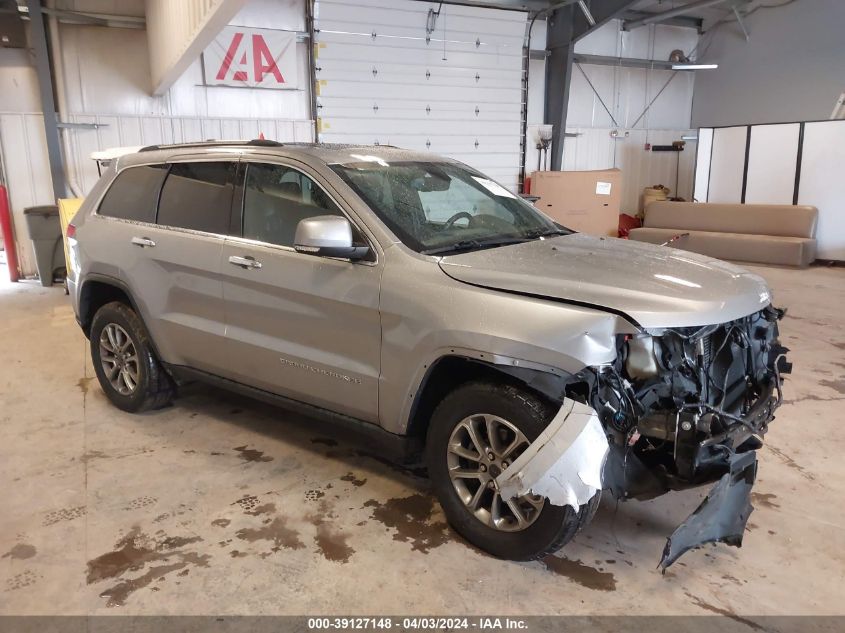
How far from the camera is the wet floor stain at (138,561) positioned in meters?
2.56

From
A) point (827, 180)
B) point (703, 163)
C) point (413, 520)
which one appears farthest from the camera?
point (703, 163)

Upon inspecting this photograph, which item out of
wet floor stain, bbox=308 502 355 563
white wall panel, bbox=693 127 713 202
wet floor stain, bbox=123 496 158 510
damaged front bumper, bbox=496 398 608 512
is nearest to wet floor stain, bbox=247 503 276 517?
wet floor stain, bbox=308 502 355 563

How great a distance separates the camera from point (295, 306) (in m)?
3.16

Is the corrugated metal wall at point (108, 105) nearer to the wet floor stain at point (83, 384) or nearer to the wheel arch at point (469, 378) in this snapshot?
the wet floor stain at point (83, 384)

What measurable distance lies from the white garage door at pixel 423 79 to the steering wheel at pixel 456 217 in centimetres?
722

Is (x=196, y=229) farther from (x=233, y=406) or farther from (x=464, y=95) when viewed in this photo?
(x=464, y=95)

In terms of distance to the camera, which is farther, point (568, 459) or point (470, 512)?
point (470, 512)

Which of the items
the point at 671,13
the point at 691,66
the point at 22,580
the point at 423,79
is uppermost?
the point at 671,13

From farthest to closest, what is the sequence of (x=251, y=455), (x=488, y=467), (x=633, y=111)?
(x=633, y=111) < (x=251, y=455) < (x=488, y=467)

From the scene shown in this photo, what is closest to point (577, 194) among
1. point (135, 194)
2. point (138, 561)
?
point (135, 194)

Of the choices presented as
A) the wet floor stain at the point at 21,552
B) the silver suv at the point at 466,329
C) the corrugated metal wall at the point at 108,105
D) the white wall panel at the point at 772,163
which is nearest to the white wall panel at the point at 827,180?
the white wall panel at the point at 772,163

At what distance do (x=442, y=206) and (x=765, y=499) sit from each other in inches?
87.2

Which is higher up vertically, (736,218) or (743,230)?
(736,218)

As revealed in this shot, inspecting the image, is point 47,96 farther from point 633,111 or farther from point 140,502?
point 633,111
